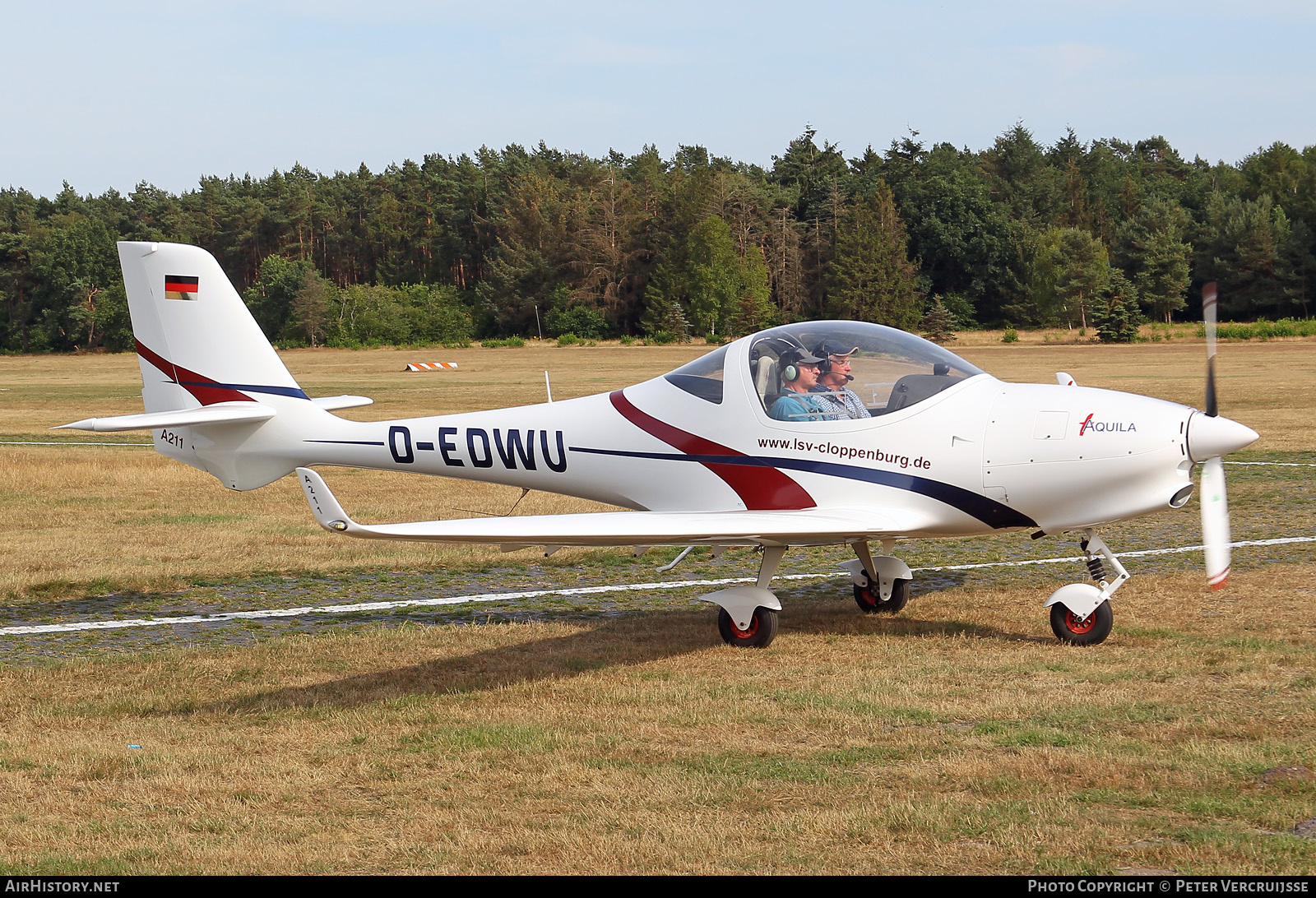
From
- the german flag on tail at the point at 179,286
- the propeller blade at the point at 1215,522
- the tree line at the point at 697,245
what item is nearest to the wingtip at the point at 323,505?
the german flag on tail at the point at 179,286

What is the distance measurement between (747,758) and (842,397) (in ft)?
11.1

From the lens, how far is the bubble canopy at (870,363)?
28.1 feet

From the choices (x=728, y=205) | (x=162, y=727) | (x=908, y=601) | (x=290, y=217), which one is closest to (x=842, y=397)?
(x=908, y=601)

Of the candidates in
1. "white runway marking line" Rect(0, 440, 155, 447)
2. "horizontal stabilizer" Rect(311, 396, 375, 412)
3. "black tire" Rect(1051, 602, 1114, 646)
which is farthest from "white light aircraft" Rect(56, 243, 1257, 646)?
"white runway marking line" Rect(0, 440, 155, 447)

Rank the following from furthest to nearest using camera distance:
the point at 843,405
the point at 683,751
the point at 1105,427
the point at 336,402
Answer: the point at 336,402, the point at 843,405, the point at 1105,427, the point at 683,751

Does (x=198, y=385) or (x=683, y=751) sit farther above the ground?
(x=198, y=385)

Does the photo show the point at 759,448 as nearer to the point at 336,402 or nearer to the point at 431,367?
the point at 336,402

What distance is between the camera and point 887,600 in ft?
31.6

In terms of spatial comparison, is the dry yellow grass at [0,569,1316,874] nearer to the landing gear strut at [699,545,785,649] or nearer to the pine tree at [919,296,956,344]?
the landing gear strut at [699,545,785,649]

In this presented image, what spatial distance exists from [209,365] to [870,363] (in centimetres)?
579

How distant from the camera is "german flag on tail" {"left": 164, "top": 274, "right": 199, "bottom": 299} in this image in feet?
34.6

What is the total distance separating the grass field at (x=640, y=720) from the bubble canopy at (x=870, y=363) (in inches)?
69.0

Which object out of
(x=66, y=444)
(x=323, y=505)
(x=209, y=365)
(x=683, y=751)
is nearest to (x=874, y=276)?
(x=66, y=444)

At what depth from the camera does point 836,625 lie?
923 cm
